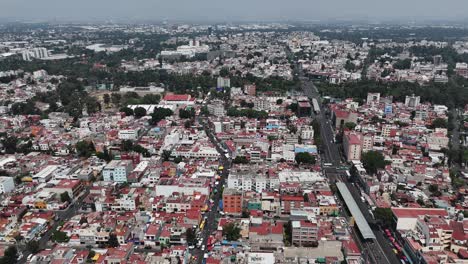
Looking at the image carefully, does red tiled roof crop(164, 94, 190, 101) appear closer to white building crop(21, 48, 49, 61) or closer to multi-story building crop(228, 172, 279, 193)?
multi-story building crop(228, 172, 279, 193)

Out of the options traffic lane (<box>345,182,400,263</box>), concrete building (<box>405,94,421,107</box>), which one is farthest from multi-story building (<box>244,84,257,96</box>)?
traffic lane (<box>345,182,400,263</box>)

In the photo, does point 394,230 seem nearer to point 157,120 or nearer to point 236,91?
point 157,120

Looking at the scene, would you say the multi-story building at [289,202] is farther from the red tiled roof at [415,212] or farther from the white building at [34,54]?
the white building at [34,54]

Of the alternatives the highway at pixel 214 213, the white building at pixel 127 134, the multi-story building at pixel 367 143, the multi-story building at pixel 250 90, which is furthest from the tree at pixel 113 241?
the multi-story building at pixel 250 90

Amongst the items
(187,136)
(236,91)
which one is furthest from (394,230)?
(236,91)

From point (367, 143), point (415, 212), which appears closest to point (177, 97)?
point (367, 143)

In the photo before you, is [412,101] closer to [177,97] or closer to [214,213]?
[177,97]
